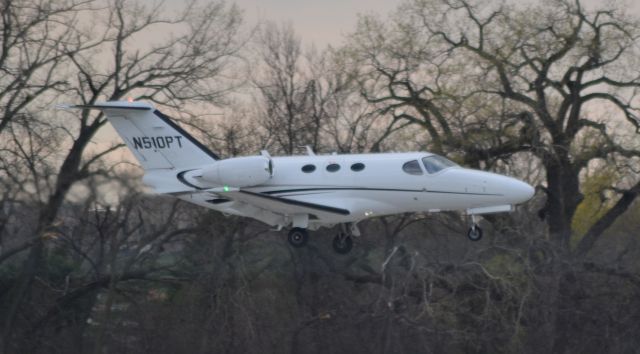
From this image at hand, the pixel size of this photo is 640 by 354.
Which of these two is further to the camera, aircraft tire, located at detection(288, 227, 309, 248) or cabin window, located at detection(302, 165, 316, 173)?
aircraft tire, located at detection(288, 227, 309, 248)

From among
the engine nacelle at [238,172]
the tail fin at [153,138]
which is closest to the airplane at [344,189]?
the engine nacelle at [238,172]

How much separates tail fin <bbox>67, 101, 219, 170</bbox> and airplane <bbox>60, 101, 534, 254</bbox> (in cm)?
136

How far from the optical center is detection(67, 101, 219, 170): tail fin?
30.4m

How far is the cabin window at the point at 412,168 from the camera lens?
2733cm

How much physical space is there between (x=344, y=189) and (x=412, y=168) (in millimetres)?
1699

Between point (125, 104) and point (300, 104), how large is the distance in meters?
9.41

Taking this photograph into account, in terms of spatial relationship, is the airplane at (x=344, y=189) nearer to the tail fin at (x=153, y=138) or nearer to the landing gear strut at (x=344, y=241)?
the landing gear strut at (x=344, y=241)

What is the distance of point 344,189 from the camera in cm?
2781

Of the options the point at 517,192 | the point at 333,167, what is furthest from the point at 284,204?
the point at 517,192

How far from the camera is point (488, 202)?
27.3 meters

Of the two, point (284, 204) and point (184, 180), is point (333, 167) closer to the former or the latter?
point (284, 204)

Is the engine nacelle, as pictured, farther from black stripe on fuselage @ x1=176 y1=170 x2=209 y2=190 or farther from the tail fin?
the tail fin

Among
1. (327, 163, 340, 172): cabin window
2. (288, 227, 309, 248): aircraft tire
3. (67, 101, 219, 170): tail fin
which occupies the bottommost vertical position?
(288, 227, 309, 248): aircraft tire

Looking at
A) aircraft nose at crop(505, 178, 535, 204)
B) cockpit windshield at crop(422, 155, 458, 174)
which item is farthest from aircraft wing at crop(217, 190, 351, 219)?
aircraft nose at crop(505, 178, 535, 204)
